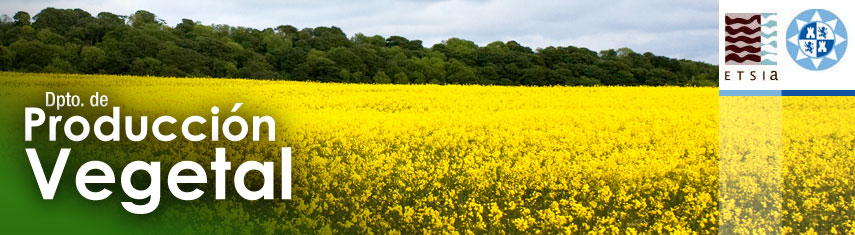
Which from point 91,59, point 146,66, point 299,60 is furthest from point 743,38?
point 91,59

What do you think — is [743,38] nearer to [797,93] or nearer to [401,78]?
[797,93]

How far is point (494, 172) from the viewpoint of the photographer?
11.0 metres

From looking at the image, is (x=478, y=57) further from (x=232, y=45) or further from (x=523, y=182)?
(x=523, y=182)

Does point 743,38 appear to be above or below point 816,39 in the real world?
above

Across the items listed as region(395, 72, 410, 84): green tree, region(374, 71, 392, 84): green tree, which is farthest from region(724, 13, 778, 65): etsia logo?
region(395, 72, 410, 84): green tree

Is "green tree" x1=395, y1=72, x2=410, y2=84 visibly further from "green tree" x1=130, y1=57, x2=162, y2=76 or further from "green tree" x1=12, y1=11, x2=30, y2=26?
"green tree" x1=12, y1=11, x2=30, y2=26

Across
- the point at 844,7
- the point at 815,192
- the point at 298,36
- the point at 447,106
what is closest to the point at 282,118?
the point at 447,106

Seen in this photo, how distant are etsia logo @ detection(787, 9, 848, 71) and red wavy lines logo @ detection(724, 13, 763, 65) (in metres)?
0.82

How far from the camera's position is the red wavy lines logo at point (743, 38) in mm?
16875

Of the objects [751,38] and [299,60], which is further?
[299,60]

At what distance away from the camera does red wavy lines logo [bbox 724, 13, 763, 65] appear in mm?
16875

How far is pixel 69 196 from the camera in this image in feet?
32.4

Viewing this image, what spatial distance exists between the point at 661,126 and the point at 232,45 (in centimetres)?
3520

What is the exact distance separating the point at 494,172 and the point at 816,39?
31.5 feet
